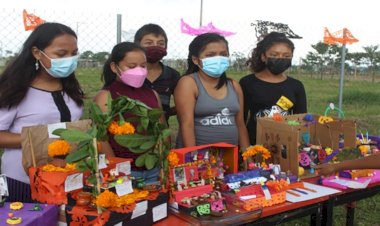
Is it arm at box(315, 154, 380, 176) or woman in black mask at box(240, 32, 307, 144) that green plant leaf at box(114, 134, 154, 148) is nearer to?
arm at box(315, 154, 380, 176)

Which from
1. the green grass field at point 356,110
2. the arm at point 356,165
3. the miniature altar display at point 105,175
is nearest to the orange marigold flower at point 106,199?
the miniature altar display at point 105,175

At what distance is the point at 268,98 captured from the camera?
3.01m

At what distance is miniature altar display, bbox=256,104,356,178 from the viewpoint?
2473 millimetres

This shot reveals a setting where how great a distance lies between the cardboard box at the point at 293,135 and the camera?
2459 millimetres

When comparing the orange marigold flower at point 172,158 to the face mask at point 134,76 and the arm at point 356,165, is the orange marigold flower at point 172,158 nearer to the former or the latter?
the face mask at point 134,76

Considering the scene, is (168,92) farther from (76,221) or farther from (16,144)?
(76,221)

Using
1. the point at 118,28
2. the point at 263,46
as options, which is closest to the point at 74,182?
the point at 263,46

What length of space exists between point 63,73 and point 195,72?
3.20 feet

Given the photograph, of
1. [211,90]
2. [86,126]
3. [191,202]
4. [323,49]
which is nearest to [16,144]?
[86,126]

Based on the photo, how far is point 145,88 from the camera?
2488 mm

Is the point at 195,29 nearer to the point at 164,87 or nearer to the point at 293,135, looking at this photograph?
the point at 164,87

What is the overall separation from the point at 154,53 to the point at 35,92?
110 cm

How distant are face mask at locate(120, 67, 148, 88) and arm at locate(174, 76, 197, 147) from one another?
358 millimetres

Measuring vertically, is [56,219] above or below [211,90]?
below
